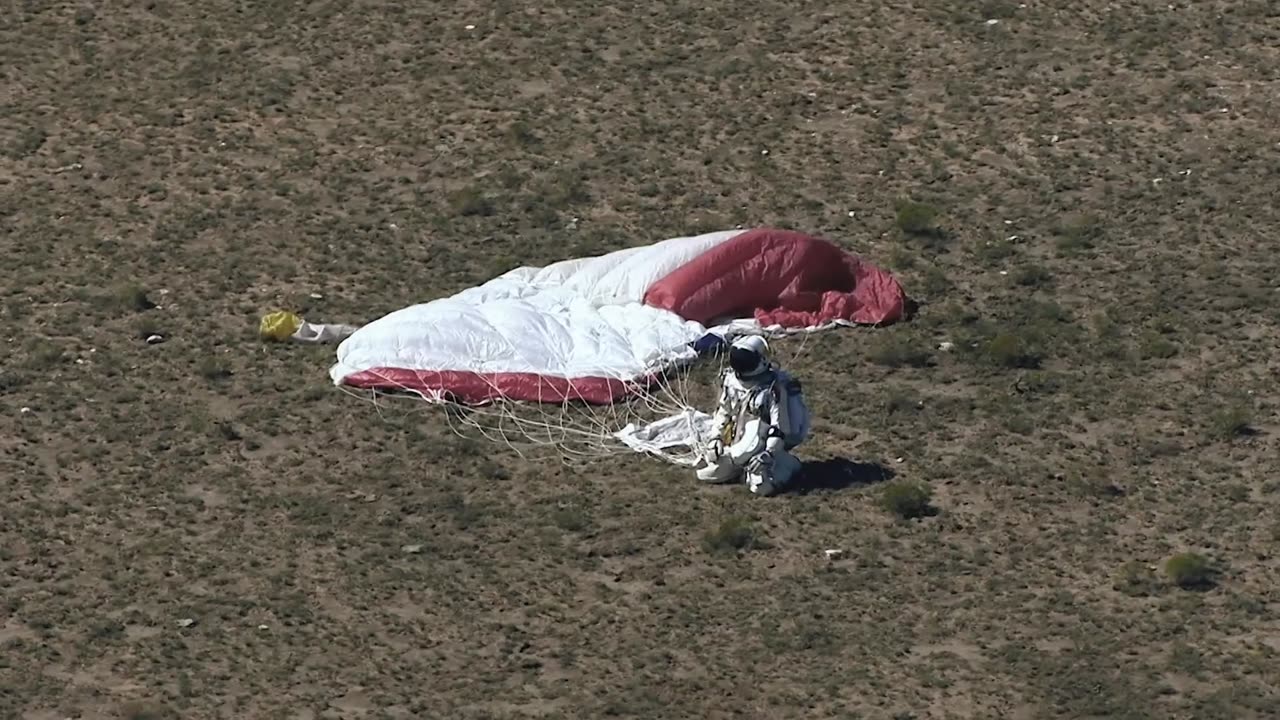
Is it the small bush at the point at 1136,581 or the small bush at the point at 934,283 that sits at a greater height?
the small bush at the point at 934,283

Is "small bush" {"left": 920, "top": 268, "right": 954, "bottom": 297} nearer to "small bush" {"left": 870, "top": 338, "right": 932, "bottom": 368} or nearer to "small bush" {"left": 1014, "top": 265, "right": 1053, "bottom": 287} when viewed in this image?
"small bush" {"left": 1014, "top": 265, "right": 1053, "bottom": 287}

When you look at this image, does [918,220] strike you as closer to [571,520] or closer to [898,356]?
[898,356]

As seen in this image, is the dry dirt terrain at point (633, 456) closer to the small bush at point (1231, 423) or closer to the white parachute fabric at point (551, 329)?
the small bush at point (1231, 423)

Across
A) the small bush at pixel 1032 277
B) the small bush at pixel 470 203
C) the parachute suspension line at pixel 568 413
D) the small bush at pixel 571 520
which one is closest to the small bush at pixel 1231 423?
the small bush at pixel 1032 277

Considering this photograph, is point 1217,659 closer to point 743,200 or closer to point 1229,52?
point 743,200

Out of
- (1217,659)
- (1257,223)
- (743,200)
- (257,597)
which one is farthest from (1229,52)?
(257,597)

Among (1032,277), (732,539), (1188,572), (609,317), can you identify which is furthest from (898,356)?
(1188,572)
